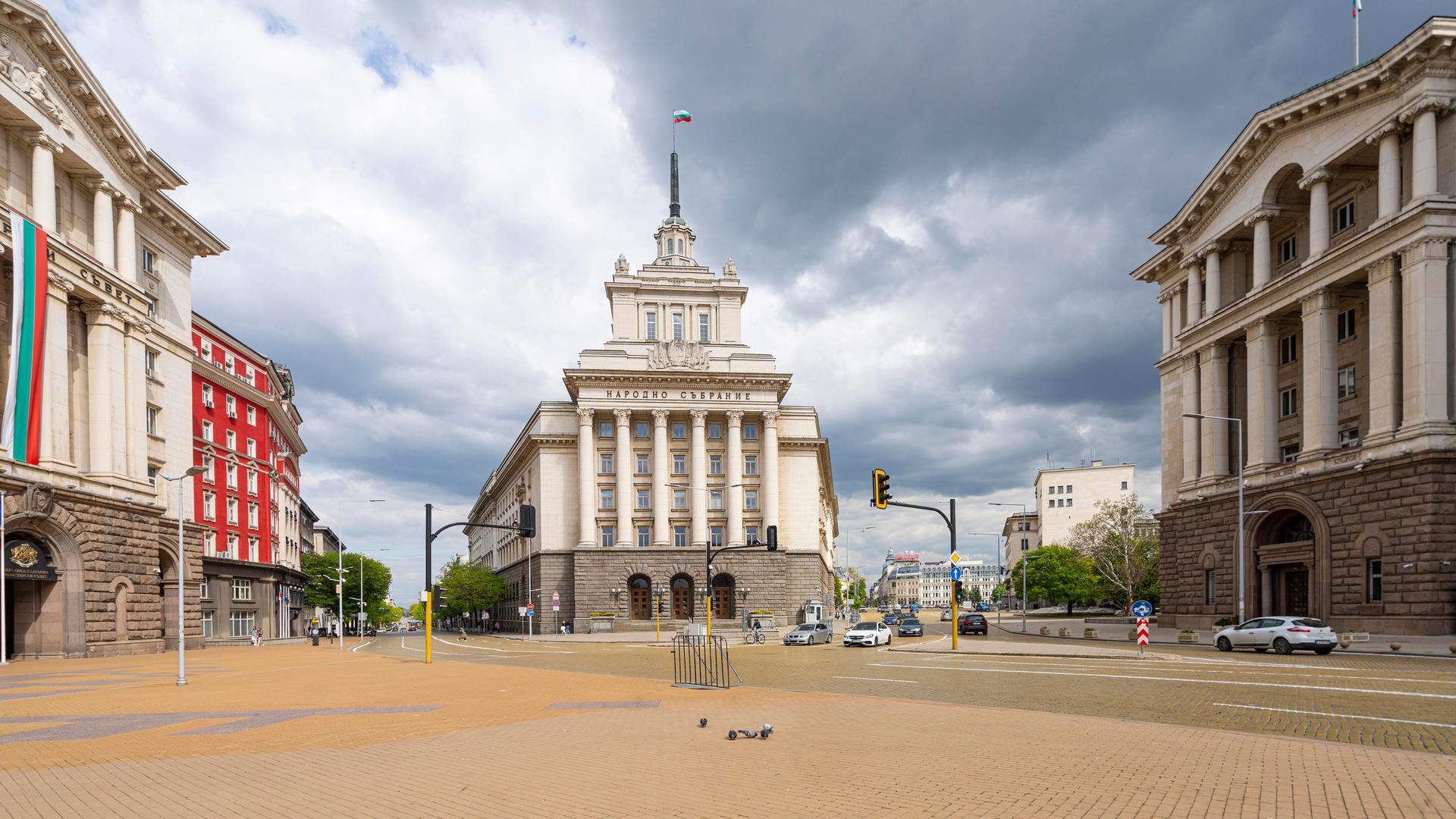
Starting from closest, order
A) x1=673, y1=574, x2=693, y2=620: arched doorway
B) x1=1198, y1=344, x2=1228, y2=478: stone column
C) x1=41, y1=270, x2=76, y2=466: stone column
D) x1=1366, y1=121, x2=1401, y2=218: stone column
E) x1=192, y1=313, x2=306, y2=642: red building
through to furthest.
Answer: x1=41, y1=270, x2=76, y2=466: stone column → x1=1366, y1=121, x2=1401, y2=218: stone column → x1=1198, y1=344, x2=1228, y2=478: stone column → x1=192, y1=313, x2=306, y2=642: red building → x1=673, y1=574, x2=693, y2=620: arched doorway

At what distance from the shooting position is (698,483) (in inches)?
3034

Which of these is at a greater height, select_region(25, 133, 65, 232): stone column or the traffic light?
select_region(25, 133, 65, 232): stone column

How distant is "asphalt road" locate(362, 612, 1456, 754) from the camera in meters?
14.3

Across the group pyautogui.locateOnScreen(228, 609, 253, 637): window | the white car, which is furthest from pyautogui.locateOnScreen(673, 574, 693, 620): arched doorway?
pyautogui.locateOnScreen(228, 609, 253, 637): window

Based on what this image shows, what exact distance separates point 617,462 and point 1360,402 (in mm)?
52586

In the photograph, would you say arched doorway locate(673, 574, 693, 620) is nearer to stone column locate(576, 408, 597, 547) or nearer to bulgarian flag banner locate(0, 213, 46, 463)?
stone column locate(576, 408, 597, 547)

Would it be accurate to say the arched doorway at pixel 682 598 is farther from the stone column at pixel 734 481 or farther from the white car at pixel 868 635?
the white car at pixel 868 635

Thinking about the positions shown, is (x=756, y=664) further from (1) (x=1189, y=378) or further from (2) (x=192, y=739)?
(1) (x=1189, y=378)

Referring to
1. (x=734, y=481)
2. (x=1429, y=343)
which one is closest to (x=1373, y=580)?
(x=1429, y=343)

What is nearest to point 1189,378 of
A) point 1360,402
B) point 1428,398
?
point 1360,402

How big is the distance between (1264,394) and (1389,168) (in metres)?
12.6

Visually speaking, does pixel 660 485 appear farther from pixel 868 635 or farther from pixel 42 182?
pixel 42 182

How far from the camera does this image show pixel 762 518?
78.6 metres

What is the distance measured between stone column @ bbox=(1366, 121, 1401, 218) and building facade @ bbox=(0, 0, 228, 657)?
52585 millimetres
